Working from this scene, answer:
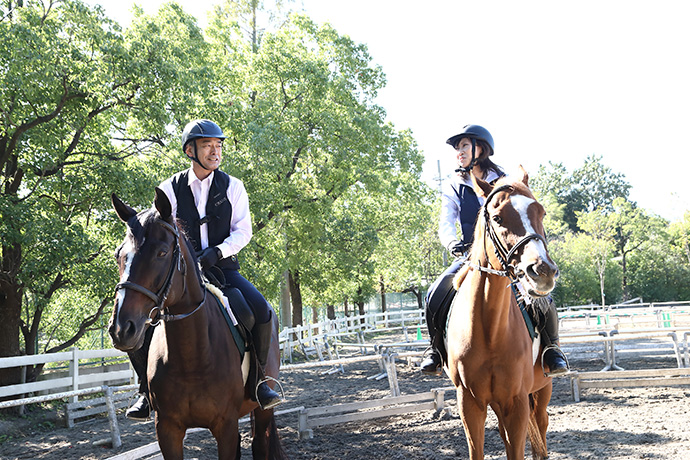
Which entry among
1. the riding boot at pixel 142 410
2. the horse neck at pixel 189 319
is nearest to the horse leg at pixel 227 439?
the horse neck at pixel 189 319

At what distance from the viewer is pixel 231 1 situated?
24.0 m

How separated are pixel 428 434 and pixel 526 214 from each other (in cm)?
528

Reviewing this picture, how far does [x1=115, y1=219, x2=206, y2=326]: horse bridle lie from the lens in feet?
9.52

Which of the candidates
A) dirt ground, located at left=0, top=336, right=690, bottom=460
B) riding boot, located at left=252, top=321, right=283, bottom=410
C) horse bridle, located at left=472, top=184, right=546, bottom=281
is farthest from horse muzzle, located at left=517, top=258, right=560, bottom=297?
dirt ground, located at left=0, top=336, right=690, bottom=460

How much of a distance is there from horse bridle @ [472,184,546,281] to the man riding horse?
1762 mm

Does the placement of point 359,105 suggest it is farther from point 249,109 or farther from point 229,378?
point 229,378

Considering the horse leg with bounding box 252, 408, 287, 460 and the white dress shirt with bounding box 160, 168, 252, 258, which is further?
the horse leg with bounding box 252, 408, 287, 460

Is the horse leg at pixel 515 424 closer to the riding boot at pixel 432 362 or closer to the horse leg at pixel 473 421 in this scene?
the horse leg at pixel 473 421

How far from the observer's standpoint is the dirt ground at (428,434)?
6496 millimetres

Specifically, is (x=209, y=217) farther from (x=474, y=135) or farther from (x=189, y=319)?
(x=474, y=135)

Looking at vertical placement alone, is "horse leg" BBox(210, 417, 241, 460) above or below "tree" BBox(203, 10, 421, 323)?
below

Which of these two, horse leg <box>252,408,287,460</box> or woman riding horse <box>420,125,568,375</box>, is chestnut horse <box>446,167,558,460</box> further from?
horse leg <box>252,408,287,460</box>

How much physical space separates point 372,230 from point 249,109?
8392 millimetres

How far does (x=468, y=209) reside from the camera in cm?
483
